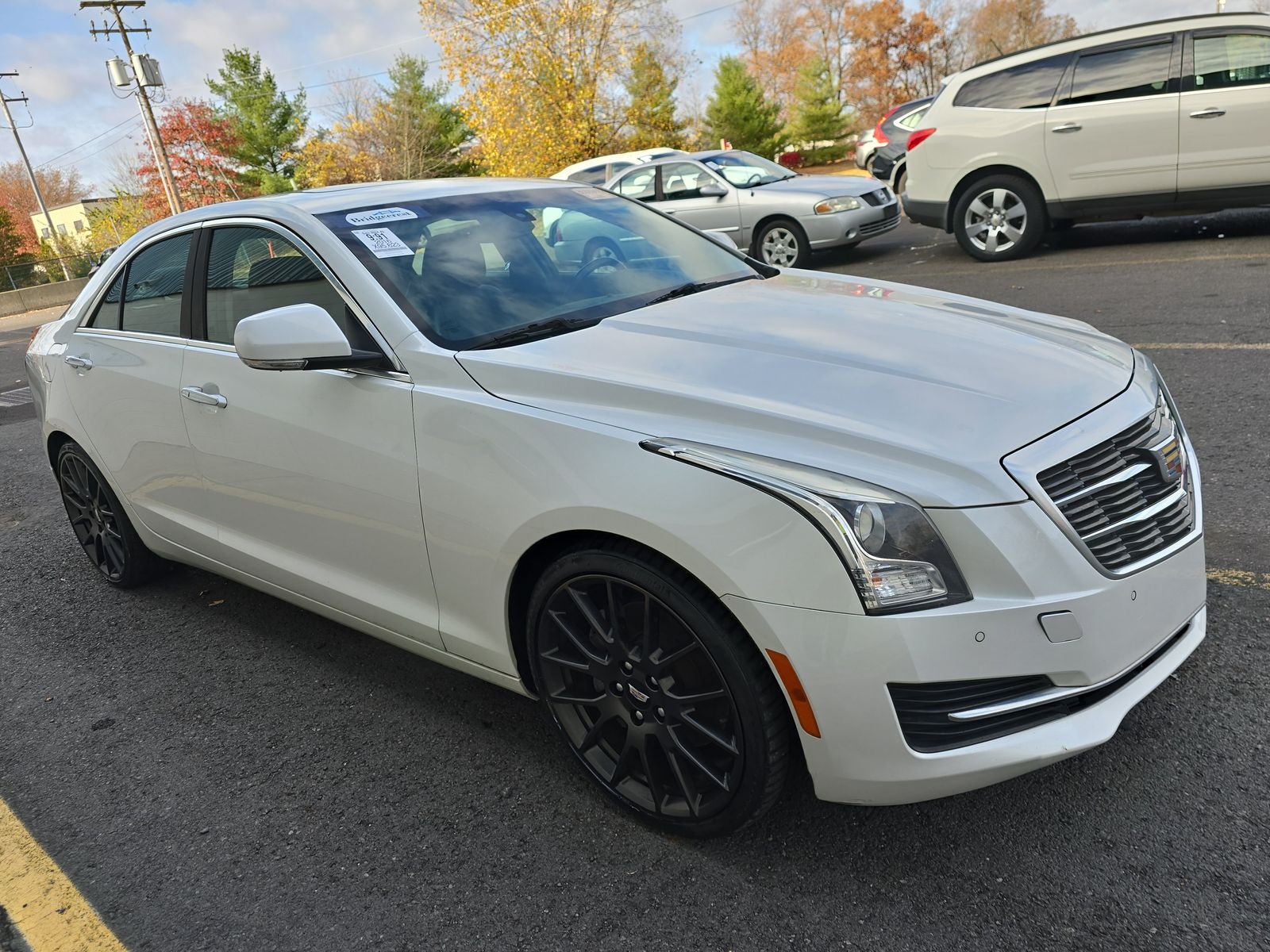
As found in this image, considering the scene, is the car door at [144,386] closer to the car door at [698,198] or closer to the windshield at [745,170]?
the car door at [698,198]

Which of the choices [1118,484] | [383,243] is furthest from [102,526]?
[1118,484]

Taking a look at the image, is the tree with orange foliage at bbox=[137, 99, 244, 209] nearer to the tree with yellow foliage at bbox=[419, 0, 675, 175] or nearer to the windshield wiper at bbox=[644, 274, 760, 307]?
the tree with yellow foliage at bbox=[419, 0, 675, 175]

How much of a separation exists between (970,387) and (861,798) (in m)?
0.99

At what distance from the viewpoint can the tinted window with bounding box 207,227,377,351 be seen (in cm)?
294

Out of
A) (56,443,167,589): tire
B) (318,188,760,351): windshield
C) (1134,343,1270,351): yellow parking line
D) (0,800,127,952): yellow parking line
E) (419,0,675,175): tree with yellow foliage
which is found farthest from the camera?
(419,0,675,175): tree with yellow foliage

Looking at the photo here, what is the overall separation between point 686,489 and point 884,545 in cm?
44

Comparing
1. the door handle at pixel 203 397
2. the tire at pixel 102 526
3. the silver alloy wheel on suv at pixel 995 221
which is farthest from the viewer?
the silver alloy wheel on suv at pixel 995 221

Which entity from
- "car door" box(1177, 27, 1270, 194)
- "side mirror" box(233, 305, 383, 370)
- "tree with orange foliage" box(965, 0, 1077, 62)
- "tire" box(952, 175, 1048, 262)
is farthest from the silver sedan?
"tree with orange foliage" box(965, 0, 1077, 62)

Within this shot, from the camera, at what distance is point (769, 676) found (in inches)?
83.7

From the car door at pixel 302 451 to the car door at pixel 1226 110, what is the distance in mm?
8295

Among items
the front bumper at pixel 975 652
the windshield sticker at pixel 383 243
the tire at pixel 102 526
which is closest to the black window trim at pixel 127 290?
the tire at pixel 102 526

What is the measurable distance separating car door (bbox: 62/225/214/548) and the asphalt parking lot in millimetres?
620

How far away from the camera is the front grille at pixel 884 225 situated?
11250 mm

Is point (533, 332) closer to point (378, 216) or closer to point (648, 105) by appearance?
point (378, 216)
